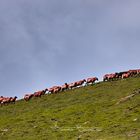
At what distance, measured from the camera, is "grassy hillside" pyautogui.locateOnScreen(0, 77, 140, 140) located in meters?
50.2

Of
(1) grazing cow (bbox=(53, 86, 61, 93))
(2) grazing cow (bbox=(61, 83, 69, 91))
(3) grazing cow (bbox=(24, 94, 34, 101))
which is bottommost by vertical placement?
(3) grazing cow (bbox=(24, 94, 34, 101))

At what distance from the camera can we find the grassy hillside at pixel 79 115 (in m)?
50.2

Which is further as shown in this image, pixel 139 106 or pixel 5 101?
pixel 5 101

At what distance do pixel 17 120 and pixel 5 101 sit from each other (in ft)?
70.7

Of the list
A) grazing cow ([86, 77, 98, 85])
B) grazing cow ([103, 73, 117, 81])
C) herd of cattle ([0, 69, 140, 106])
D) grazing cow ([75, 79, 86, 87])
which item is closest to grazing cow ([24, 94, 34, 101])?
herd of cattle ([0, 69, 140, 106])

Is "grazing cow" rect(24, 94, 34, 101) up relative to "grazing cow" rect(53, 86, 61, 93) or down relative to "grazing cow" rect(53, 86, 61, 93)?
down

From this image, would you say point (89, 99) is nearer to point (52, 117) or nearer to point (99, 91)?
point (99, 91)

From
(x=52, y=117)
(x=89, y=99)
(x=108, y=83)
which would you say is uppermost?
(x=108, y=83)

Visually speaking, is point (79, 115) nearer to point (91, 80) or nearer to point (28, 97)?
point (28, 97)

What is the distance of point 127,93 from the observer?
6725 centimetres

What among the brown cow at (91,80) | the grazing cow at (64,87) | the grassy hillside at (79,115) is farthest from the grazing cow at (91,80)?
the grassy hillside at (79,115)

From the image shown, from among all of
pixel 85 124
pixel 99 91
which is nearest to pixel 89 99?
pixel 99 91

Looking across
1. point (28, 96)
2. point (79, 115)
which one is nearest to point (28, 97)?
point (28, 96)

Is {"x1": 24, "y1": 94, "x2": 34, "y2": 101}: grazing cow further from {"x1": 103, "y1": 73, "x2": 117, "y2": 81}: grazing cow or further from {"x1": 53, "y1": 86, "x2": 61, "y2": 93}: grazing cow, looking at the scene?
{"x1": 103, "y1": 73, "x2": 117, "y2": 81}: grazing cow
